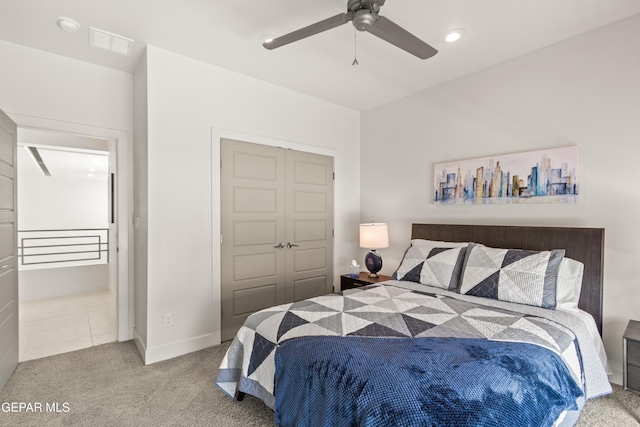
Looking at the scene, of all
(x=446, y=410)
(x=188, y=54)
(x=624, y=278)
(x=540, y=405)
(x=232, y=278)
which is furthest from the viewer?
(x=232, y=278)

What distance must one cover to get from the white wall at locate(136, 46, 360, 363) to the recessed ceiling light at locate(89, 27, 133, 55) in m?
0.19

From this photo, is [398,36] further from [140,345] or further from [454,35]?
[140,345]

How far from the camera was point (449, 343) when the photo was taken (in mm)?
1558

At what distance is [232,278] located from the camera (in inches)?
126

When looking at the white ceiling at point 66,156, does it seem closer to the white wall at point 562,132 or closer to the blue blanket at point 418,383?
the blue blanket at point 418,383

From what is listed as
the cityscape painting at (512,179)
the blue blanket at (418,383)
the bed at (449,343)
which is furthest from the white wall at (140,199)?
the cityscape painting at (512,179)

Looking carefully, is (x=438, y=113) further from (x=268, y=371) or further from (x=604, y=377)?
(x=268, y=371)

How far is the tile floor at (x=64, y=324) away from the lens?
297 cm

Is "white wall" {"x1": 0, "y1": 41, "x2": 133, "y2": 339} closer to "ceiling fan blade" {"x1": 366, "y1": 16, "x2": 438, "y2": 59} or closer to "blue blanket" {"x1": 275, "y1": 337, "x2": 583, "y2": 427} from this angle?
"blue blanket" {"x1": 275, "y1": 337, "x2": 583, "y2": 427}

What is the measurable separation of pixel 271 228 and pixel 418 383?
98.4 inches

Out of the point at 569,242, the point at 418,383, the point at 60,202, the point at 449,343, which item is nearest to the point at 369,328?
the point at 449,343

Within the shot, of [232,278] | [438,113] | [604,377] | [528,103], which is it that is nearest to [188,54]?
[232,278]

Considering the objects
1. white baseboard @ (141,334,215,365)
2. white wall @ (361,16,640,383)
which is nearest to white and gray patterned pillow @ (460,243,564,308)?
white wall @ (361,16,640,383)

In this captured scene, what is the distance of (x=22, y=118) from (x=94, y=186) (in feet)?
21.7
